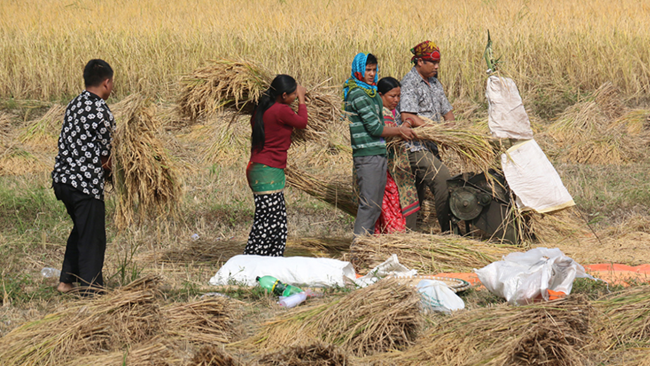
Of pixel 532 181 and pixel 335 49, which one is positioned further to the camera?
pixel 335 49

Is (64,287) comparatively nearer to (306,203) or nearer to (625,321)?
(306,203)

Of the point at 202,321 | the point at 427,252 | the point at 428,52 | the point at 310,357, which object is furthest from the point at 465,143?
the point at 310,357

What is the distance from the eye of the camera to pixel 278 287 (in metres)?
3.67

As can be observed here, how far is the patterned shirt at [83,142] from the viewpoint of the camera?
343 centimetres

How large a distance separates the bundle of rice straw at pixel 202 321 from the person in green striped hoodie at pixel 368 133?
1510mm

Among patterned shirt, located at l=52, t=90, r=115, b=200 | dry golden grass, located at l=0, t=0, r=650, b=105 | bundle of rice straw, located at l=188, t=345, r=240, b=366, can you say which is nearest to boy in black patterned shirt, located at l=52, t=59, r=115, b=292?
patterned shirt, located at l=52, t=90, r=115, b=200

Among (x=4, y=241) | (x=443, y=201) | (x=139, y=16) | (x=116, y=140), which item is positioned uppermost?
(x=139, y=16)

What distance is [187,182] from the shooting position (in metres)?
6.52

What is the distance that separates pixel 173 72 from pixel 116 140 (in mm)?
6889

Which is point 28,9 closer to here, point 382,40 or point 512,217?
point 382,40

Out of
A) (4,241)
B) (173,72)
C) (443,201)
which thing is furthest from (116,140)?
(173,72)

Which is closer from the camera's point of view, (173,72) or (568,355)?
(568,355)

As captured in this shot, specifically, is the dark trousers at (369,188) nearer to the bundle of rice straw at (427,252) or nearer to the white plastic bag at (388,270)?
the bundle of rice straw at (427,252)

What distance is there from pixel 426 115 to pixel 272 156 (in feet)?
4.33
